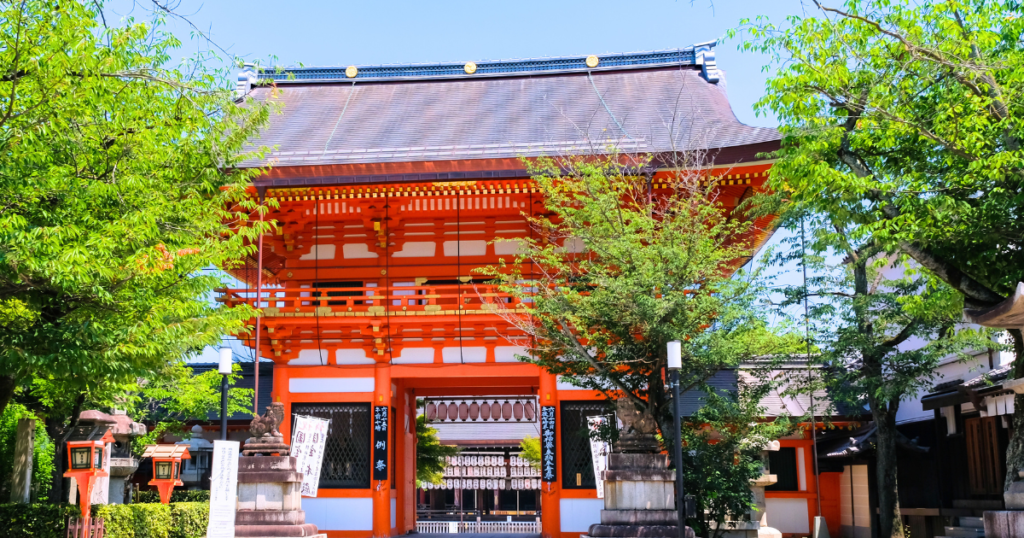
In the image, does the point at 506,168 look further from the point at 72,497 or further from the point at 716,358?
the point at 72,497

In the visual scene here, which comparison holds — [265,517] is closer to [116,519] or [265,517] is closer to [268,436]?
[268,436]

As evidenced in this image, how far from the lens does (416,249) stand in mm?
19094

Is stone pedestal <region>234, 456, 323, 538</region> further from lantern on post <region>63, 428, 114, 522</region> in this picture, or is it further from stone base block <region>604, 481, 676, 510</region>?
stone base block <region>604, 481, 676, 510</region>

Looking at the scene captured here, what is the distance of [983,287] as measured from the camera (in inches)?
393

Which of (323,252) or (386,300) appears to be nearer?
(386,300)

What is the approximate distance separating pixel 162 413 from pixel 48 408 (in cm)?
577

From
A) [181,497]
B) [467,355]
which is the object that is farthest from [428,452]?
[467,355]

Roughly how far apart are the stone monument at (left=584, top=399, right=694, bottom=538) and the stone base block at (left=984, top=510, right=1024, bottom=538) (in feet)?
12.0

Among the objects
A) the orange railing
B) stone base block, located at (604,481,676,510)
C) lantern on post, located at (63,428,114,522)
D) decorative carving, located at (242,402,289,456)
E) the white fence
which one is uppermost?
the orange railing

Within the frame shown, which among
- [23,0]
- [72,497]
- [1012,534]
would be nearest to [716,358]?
[1012,534]

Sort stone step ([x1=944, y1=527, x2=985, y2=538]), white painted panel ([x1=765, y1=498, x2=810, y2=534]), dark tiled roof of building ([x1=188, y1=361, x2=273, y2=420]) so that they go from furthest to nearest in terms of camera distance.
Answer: dark tiled roof of building ([x1=188, y1=361, x2=273, y2=420]), white painted panel ([x1=765, y1=498, x2=810, y2=534]), stone step ([x1=944, y1=527, x2=985, y2=538])

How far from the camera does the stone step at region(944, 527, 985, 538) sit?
53.9 feet

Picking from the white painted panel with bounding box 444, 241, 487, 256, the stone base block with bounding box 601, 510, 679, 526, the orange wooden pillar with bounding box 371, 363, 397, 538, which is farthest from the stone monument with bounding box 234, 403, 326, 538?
the white painted panel with bounding box 444, 241, 487, 256

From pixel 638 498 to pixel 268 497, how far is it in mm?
5666
